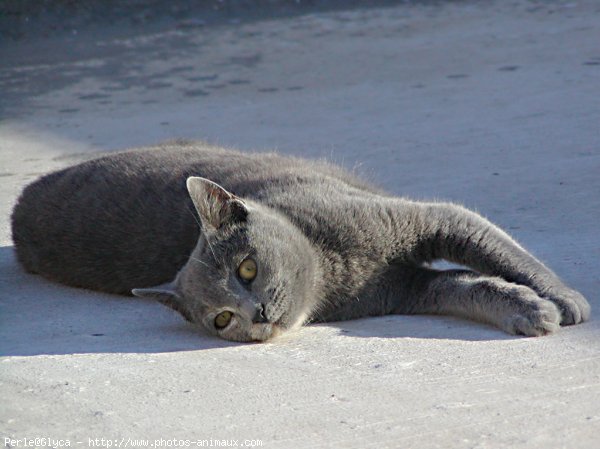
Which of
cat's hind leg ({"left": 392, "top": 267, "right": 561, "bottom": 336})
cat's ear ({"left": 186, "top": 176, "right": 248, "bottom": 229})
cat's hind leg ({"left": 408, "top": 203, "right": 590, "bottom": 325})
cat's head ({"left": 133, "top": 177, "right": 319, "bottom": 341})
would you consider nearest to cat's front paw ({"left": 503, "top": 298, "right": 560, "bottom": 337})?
cat's hind leg ({"left": 392, "top": 267, "right": 561, "bottom": 336})

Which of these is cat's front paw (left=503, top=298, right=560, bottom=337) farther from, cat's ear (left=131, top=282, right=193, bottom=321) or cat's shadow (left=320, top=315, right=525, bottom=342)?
cat's ear (left=131, top=282, right=193, bottom=321)

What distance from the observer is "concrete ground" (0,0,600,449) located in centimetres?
241

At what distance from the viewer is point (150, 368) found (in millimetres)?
2762

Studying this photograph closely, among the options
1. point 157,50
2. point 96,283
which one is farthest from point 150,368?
point 157,50

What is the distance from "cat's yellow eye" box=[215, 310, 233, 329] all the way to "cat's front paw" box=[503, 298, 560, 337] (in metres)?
0.76

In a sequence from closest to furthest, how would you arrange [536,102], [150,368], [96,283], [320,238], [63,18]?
1. [150,368]
2. [320,238]
3. [96,283]
4. [536,102]
5. [63,18]

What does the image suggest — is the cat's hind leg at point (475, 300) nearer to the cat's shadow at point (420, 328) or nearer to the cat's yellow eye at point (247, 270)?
the cat's shadow at point (420, 328)

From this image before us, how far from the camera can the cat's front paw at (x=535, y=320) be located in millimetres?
2963

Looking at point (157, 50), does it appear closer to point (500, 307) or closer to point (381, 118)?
point (381, 118)

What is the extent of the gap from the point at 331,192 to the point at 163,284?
1.97 feet

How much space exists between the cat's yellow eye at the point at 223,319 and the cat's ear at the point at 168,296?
0.13 metres

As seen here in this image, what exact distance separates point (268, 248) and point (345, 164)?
2.00 metres

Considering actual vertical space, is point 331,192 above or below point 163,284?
above

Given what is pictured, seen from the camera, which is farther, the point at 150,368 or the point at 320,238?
the point at 320,238
